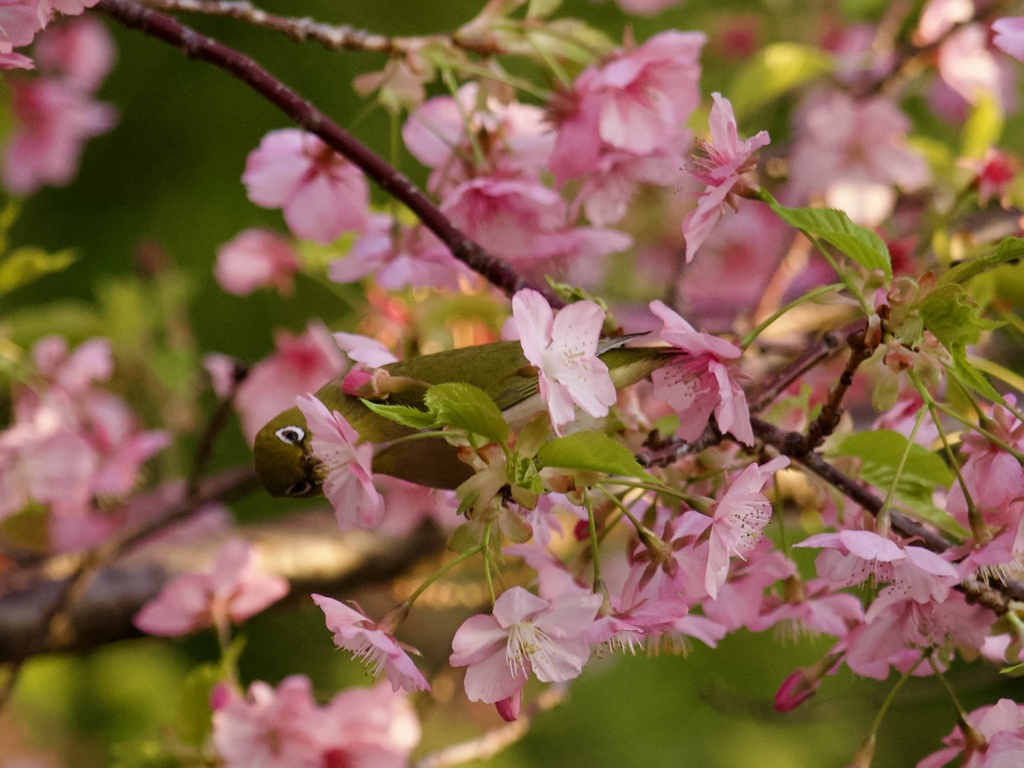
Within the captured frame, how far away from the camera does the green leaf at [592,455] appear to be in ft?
1.22

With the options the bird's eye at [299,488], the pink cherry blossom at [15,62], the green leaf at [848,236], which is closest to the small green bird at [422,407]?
the bird's eye at [299,488]

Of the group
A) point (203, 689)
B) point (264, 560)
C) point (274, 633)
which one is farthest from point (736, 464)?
point (274, 633)

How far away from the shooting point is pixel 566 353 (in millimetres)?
418

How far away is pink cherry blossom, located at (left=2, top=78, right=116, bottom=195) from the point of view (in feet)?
4.04

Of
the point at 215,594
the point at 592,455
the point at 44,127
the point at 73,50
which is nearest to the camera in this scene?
the point at 592,455

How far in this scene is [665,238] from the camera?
1.39 metres

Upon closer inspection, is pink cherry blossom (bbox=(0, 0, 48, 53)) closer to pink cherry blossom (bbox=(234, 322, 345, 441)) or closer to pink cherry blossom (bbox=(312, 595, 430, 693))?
pink cherry blossom (bbox=(312, 595, 430, 693))

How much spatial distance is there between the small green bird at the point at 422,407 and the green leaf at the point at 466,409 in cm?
6

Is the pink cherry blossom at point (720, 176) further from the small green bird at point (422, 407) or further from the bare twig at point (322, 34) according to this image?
the bare twig at point (322, 34)

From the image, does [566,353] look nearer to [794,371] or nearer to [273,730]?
[794,371]

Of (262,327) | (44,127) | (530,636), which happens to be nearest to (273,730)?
(530,636)

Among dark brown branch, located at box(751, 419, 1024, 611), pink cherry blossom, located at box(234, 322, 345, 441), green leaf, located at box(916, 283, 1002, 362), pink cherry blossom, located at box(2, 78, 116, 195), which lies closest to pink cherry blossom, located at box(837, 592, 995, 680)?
dark brown branch, located at box(751, 419, 1024, 611)

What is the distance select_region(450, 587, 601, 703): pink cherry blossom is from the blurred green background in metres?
0.48

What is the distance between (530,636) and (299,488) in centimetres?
18
